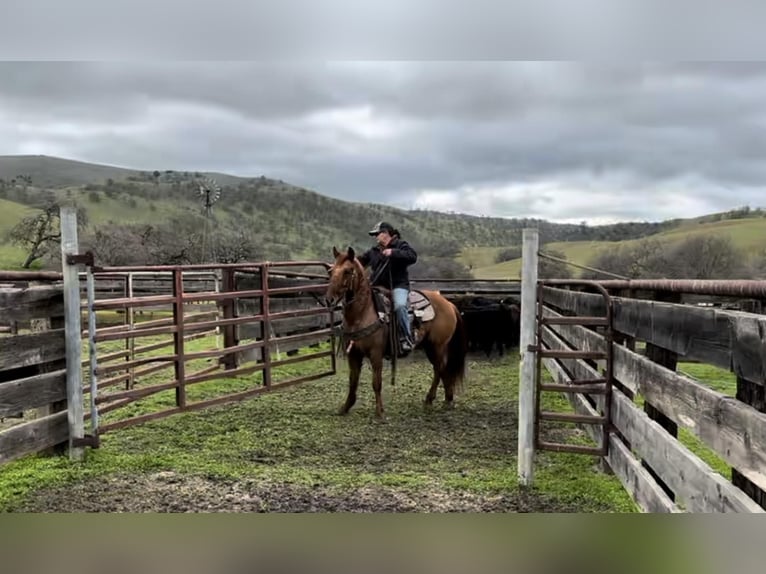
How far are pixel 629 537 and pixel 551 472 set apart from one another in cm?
121

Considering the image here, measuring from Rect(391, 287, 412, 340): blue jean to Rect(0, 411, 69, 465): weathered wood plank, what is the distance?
2461mm

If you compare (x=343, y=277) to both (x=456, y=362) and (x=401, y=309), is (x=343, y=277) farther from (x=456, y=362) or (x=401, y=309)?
(x=456, y=362)

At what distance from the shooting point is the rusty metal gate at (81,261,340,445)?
388cm

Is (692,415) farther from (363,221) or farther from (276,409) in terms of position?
(363,221)

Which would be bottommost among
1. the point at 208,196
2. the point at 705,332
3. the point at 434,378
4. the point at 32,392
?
the point at 434,378

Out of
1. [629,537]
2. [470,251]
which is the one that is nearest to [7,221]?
[470,251]

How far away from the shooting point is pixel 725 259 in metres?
15.1

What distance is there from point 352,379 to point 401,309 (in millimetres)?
687

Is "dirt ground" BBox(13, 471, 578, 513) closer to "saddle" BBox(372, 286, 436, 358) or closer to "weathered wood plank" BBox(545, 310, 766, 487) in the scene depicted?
"weathered wood plank" BBox(545, 310, 766, 487)

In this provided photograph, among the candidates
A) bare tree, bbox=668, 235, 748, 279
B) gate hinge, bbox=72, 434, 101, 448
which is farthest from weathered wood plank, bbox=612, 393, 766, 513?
A: bare tree, bbox=668, 235, 748, 279

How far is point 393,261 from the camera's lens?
191 inches

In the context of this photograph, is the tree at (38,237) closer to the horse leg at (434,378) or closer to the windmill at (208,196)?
the windmill at (208,196)

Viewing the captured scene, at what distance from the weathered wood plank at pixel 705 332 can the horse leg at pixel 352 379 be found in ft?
7.73

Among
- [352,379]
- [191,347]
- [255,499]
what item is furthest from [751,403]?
[191,347]
